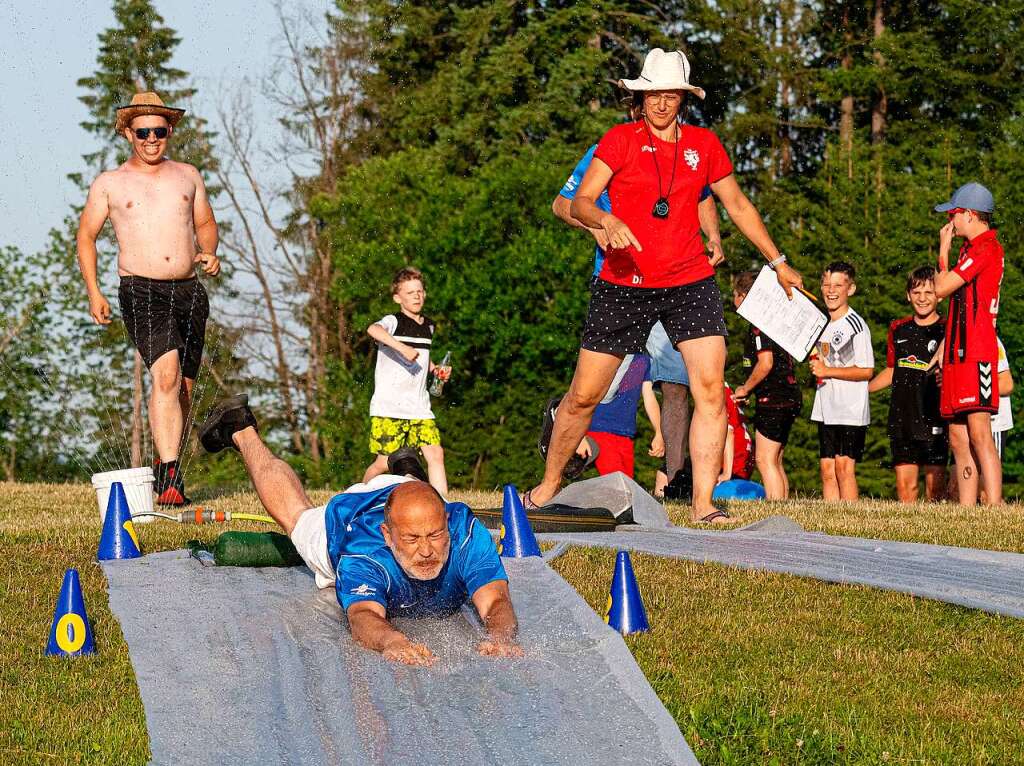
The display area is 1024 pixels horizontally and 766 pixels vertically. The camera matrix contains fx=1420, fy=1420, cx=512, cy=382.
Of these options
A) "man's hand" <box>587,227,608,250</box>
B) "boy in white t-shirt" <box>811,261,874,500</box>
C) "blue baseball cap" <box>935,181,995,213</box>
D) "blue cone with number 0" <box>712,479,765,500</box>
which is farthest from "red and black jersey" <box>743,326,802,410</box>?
"man's hand" <box>587,227,608,250</box>

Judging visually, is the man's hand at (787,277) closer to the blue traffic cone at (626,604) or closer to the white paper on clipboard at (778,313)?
the white paper on clipboard at (778,313)

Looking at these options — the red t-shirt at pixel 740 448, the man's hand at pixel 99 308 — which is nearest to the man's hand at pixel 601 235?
the man's hand at pixel 99 308

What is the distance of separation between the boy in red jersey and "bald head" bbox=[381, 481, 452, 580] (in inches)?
247

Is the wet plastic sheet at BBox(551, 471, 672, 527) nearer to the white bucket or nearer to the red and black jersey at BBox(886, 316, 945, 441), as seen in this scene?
the white bucket

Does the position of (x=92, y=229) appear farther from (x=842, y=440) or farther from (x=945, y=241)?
(x=842, y=440)

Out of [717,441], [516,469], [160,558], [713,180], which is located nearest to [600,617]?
[160,558]

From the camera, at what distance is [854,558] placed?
671 centimetres

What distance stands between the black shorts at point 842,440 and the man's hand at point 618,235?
545 centimetres

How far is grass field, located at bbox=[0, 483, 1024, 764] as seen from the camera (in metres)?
4.00

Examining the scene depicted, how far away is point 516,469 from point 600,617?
49.7 ft

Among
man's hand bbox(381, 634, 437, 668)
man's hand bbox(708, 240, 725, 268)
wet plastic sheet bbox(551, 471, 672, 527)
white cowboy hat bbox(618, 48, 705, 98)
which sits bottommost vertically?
man's hand bbox(381, 634, 437, 668)

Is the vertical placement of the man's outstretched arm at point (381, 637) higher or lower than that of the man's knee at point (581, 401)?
lower

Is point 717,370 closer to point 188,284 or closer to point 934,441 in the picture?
point 188,284

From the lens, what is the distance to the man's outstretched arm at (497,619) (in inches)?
181
